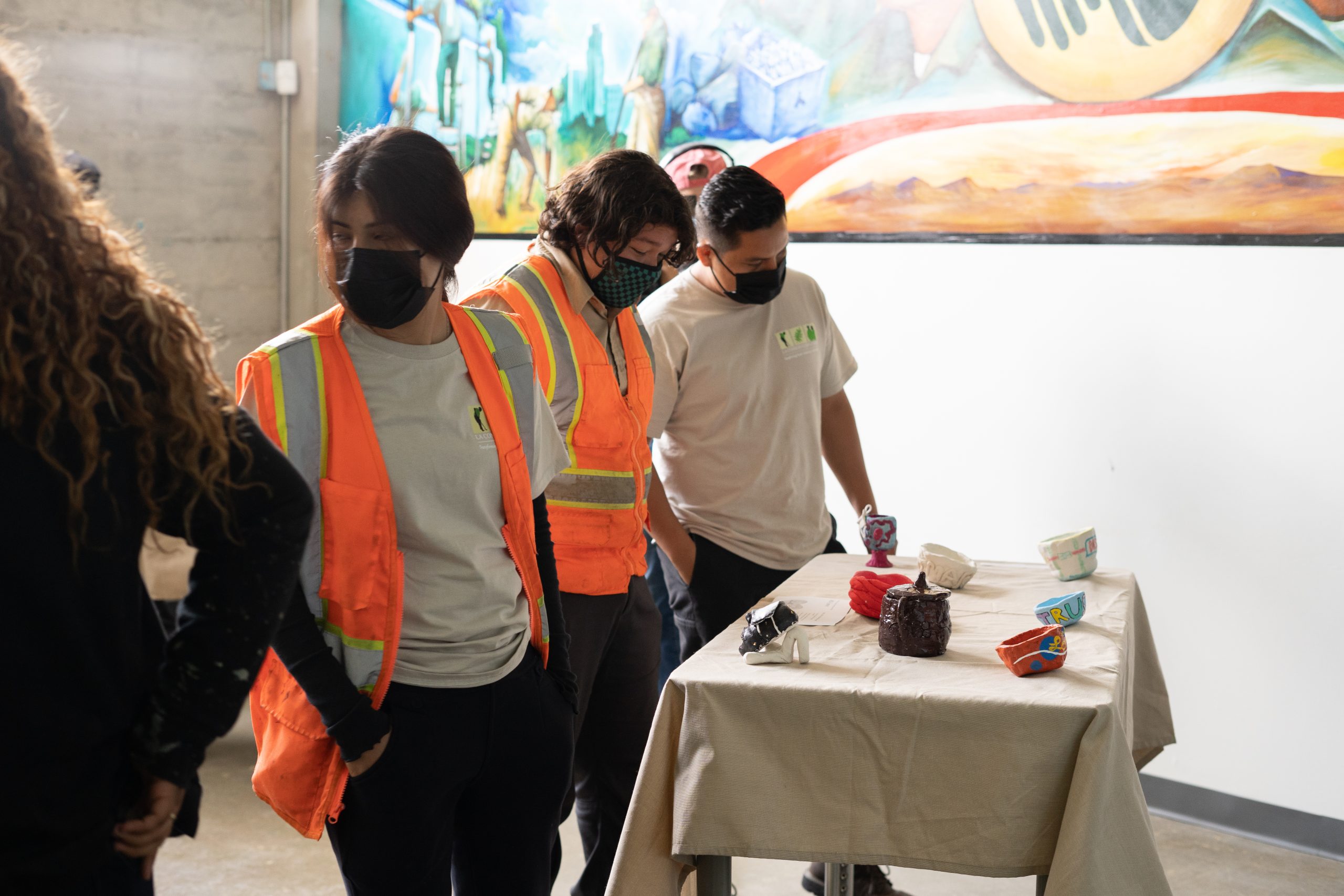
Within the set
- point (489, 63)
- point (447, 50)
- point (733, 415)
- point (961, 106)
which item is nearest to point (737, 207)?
point (733, 415)

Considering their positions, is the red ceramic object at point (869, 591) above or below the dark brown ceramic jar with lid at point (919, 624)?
below

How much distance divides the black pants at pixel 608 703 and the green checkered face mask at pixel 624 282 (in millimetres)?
503

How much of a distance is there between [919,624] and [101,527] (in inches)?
47.6

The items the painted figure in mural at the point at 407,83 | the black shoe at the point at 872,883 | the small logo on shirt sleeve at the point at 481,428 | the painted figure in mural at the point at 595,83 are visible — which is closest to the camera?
the small logo on shirt sleeve at the point at 481,428

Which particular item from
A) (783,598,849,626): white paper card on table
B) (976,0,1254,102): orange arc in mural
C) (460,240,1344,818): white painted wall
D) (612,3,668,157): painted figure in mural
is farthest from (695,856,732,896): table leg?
(612,3,668,157): painted figure in mural

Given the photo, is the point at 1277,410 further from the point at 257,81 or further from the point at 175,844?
the point at 257,81

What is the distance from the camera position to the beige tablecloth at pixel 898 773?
152cm

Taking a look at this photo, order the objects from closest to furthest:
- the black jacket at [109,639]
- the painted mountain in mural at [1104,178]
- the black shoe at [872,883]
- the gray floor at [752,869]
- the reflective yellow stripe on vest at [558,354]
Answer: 1. the black jacket at [109,639]
2. the reflective yellow stripe on vest at [558,354]
3. the black shoe at [872,883]
4. the gray floor at [752,869]
5. the painted mountain in mural at [1104,178]

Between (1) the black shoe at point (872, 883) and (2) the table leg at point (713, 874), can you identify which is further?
(1) the black shoe at point (872, 883)

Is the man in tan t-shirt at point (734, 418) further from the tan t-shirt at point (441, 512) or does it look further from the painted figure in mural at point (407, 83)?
the painted figure in mural at point (407, 83)

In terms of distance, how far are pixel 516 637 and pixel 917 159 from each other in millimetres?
2239

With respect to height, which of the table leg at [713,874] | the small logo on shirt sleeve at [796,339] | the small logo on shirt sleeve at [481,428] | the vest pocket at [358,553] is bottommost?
the table leg at [713,874]

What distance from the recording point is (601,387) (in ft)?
Result: 6.54

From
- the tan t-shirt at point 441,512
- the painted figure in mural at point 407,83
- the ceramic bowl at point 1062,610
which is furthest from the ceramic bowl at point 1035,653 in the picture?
the painted figure in mural at point 407,83
